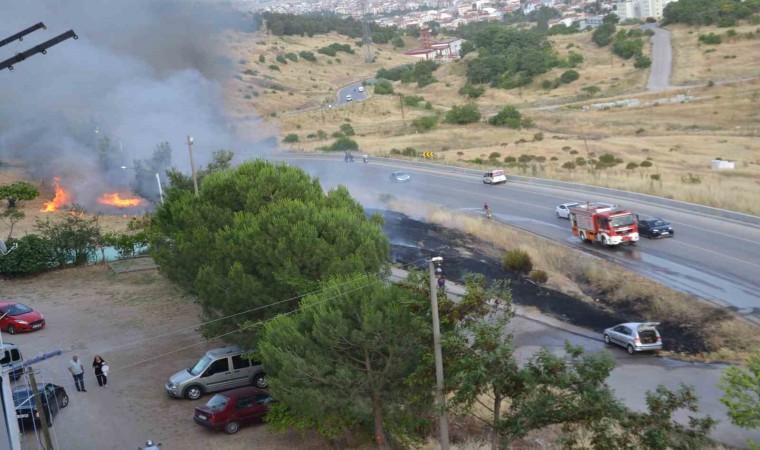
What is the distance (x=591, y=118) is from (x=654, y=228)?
4392cm

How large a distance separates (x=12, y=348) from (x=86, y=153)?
104ft

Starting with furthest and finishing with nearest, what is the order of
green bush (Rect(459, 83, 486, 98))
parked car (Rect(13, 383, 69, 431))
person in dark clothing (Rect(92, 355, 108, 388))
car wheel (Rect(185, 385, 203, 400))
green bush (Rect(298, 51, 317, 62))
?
green bush (Rect(298, 51, 317, 62)), green bush (Rect(459, 83, 486, 98)), person in dark clothing (Rect(92, 355, 108, 388)), car wheel (Rect(185, 385, 203, 400)), parked car (Rect(13, 383, 69, 431))

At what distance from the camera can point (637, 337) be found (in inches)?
902

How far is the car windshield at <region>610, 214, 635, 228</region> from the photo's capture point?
32.8 m

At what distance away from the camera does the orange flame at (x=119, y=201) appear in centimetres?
4575

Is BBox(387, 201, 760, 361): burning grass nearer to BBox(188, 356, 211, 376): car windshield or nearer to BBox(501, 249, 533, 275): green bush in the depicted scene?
BBox(501, 249, 533, 275): green bush

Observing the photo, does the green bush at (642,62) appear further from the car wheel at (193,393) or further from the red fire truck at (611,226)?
the car wheel at (193,393)

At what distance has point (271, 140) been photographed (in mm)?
69875

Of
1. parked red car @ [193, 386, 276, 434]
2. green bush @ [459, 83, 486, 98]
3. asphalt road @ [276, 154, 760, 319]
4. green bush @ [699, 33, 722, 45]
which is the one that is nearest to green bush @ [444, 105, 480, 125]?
green bush @ [459, 83, 486, 98]

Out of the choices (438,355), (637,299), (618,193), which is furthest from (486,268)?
(438,355)

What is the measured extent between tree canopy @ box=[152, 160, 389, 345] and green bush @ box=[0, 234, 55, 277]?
1283cm

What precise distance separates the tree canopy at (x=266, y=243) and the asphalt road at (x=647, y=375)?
19.1 ft

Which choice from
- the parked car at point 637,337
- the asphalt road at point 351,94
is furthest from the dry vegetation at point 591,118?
the parked car at point 637,337

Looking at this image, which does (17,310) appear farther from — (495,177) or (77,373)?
(495,177)
